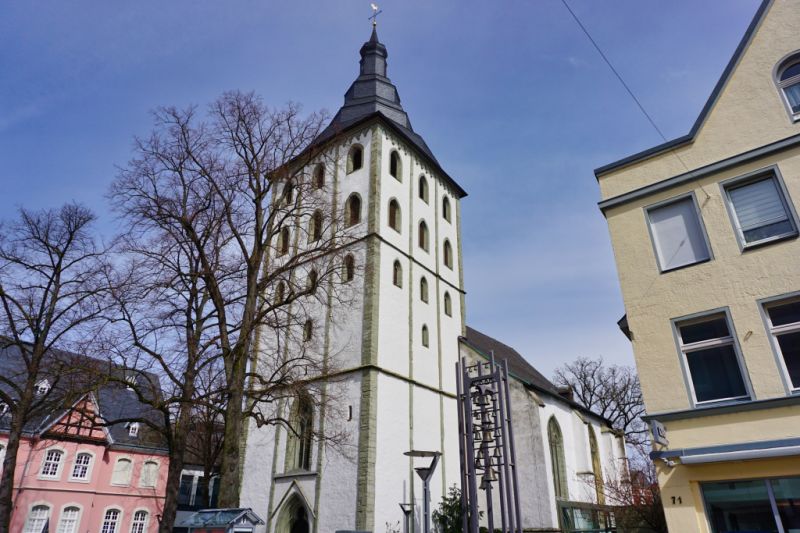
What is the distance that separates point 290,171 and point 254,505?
39.7 ft

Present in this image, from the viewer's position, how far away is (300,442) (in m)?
19.0

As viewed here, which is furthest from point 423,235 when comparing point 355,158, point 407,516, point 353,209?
point 407,516

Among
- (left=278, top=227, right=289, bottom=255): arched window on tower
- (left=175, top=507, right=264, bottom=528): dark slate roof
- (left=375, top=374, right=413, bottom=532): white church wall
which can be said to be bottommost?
(left=175, top=507, right=264, bottom=528): dark slate roof

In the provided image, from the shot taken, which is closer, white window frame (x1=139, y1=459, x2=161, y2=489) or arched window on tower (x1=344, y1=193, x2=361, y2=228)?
arched window on tower (x1=344, y1=193, x2=361, y2=228)

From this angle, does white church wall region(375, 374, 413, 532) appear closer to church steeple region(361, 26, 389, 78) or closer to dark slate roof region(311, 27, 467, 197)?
dark slate roof region(311, 27, 467, 197)

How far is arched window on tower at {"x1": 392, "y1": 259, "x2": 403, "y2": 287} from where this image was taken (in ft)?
68.7

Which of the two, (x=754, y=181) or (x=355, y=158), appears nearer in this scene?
→ (x=754, y=181)

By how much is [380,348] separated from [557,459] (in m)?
9.42

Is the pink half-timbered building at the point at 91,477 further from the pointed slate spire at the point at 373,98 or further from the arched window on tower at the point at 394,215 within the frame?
the pointed slate spire at the point at 373,98

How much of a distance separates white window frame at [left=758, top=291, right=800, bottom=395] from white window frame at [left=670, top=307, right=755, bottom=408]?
42cm

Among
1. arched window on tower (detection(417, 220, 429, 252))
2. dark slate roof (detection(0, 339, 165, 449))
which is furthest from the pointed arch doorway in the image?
arched window on tower (detection(417, 220, 429, 252))

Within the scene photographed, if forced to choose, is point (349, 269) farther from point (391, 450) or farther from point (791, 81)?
point (791, 81)

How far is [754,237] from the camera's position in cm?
847

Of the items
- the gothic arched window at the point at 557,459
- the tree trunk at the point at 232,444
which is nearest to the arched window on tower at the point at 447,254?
the gothic arched window at the point at 557,459
